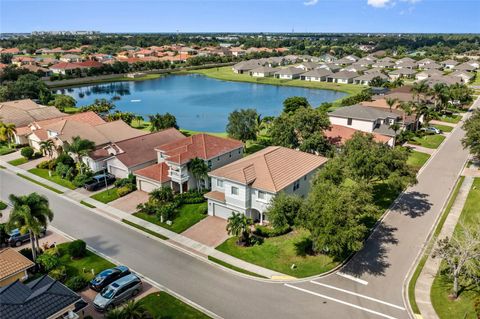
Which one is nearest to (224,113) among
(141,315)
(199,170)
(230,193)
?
(199,170)

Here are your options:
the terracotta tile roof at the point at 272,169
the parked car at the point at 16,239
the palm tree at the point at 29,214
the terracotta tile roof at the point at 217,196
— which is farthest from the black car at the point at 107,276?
the terracotta tile roof at the point at 272,169

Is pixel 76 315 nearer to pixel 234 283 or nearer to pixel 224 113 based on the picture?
pixel 234 283

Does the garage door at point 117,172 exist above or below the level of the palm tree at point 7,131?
below

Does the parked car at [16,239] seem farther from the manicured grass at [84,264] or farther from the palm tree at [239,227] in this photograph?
the palm tree at [239,227]

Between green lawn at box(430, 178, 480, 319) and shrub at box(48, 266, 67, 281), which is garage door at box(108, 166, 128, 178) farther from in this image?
green lawn at box(430, 178, 480, 319)

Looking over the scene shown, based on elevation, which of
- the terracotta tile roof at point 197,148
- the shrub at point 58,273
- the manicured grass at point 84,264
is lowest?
the manicured grass at point 84,264

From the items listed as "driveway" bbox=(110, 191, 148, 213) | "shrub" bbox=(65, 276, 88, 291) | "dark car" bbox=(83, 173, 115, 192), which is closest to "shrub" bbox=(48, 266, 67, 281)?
"shrub" bbox=(65, 276, 88, 291)

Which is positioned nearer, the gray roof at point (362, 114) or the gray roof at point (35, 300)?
the gray roof at point (35, 300)
